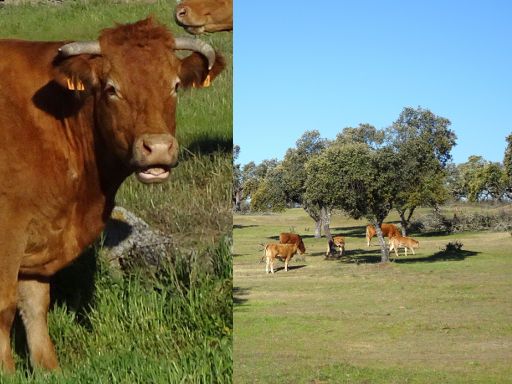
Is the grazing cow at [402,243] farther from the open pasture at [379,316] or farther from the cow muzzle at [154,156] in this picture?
the cow muzzle at [154,156]

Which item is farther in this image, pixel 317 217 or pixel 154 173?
pixel 317 217

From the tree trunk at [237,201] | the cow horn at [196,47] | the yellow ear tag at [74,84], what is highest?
the cow horn at [196,47]

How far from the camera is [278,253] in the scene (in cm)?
436

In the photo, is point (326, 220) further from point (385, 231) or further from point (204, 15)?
point (204, 15)

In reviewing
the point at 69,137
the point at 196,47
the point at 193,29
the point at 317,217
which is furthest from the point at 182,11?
the point at 317,217

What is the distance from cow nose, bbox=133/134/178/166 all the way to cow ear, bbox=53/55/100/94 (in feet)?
0.96

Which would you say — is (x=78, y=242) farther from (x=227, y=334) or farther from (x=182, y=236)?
(x=227, y=334)

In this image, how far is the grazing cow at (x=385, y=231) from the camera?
4.16 m

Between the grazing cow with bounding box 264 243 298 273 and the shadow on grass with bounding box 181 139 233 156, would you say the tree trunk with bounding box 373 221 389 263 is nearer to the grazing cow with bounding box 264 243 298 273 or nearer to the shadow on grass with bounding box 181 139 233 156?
the grazing cow with bounding box 264 243 298 273

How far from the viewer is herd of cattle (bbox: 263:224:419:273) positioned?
416cm

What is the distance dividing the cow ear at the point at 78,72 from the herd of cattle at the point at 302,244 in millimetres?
1760

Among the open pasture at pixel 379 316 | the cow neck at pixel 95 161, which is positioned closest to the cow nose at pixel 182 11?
the cow neck at pixel 95 161

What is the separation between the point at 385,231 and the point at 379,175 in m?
0.28

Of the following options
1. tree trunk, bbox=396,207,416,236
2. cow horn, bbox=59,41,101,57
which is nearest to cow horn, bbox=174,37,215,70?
cow horn, bbox=59,41,101,57
